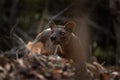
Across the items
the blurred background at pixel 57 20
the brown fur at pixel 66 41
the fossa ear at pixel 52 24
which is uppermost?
the blurred background at pixel 57 20

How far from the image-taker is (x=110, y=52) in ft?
64.5

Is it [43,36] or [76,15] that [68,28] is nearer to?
[43,36]

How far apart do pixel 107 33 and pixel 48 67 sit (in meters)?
11.8

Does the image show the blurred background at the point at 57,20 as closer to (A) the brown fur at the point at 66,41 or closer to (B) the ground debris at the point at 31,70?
(A) the brown fur at the point at 66,41

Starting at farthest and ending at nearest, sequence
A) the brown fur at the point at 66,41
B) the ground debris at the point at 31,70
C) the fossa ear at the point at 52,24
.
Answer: the fossa ear at the point at 52,24, the brown fur at the point at 66,41, the ground debris at the point at 31,70

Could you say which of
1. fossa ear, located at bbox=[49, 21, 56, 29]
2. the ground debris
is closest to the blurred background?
fossa ear, located at bbox=[49, 21, 56, 29]

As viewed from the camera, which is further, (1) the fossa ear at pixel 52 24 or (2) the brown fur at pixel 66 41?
(1) the fossa ear at pixel 52 24

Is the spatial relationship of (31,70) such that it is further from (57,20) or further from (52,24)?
(57,20)

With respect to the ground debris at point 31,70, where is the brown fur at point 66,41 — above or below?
above

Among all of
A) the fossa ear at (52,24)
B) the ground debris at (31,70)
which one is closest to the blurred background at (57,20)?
the fossa ear at (52,24)

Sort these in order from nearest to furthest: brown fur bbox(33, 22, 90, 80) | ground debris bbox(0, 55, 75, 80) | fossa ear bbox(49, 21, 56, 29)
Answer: ground debris bbox(0, 55, 75, 80), brown fur bbox(33, 22, 90, 80), fossa ear bbox(49, 21, 56, 29)

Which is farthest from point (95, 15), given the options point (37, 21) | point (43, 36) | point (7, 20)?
point (43, 36)

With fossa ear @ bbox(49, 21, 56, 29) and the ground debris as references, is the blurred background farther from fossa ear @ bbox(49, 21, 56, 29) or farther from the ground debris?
the ground debris

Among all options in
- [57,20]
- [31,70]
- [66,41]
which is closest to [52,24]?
[66,41]
